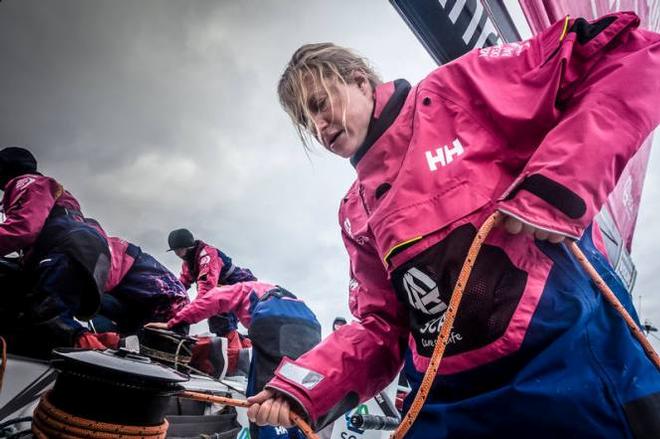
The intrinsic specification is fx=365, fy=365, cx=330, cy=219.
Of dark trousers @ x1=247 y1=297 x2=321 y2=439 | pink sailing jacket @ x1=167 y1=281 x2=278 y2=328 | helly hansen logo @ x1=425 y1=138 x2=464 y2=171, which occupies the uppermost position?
helly hansen logo @ x1=425 y1=138 x2=464 y2=171

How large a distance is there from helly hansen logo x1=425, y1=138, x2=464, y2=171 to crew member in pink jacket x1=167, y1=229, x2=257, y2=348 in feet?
16.3

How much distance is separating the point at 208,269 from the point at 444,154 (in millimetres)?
5196

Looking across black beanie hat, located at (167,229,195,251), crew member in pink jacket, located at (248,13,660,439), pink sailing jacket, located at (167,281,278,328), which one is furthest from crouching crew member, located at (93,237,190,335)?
crew member in pink jacket, located at (248,13,660,439)

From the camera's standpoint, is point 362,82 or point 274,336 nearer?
point 362,82

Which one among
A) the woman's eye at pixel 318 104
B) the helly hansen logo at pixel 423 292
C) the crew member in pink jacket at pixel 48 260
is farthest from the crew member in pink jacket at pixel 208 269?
the helly hansen logo at pixel 423 292

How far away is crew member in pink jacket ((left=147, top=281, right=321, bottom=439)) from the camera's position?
3.36m

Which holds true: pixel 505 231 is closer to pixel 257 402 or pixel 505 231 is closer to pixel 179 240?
pixel 257 402

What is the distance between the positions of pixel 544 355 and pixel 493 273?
21 cm

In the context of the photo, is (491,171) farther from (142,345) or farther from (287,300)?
(142,345)

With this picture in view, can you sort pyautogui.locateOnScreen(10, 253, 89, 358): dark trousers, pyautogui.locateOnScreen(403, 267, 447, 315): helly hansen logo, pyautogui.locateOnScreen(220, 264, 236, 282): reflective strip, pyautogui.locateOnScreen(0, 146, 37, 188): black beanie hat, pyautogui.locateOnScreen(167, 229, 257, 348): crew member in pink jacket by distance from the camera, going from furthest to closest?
1. pyautogui.locateOnScreen(220, 264, 236, 282): reflective strip
2. pyautogui.locateOnScreen(167, 229, 257, 348): crew member in pink jacket
3. pyautogui.locateOnScreen(0, 146, 37, 188): black beanie hat
4. pyautogui.locateOnScreen(10, 253, 89, 358): dark trousers
5. pyautogui.locateOnScreen(403, 267, 447, 315): helly hansen logo

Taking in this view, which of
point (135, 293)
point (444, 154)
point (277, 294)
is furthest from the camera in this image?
point (135, 293)

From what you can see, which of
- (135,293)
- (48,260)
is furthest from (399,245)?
(135,293)

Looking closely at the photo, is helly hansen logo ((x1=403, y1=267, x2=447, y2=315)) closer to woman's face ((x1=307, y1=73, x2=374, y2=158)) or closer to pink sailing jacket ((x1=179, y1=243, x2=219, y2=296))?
woman's face ((x1=307, y1=73, x2=374, y2=158))

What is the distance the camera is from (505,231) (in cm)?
90
